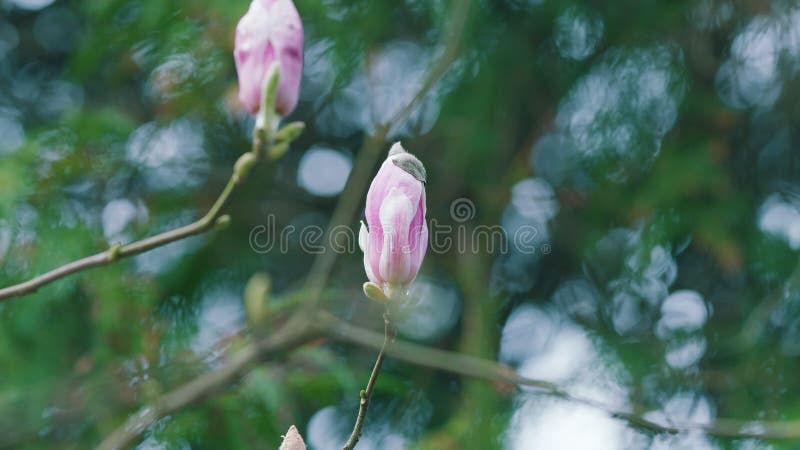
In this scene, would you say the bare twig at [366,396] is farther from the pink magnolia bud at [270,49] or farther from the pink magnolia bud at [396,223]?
the pink magnolia bud at [270,49]

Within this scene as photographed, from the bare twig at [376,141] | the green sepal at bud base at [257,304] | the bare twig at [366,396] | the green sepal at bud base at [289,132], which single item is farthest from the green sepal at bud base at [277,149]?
the bare twig at [376,141]

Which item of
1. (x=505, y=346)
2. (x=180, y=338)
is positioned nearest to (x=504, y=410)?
(x=505, y=346)

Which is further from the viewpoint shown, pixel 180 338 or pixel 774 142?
pixel 774 142

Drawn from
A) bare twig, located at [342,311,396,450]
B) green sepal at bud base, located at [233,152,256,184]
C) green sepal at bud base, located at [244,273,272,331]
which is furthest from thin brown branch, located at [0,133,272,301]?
green sepal at bud base, located at [244,273,272,331]

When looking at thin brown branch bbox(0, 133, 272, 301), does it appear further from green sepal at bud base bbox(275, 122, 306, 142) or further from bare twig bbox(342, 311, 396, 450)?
bare twig bbox(342, 311, 396, 450)

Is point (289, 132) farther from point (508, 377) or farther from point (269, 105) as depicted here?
point (508, 377)

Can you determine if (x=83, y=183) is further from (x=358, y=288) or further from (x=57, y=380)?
(x=358, y=288)

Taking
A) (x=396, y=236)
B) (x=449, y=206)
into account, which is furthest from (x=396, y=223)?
(x=449, y=206)
